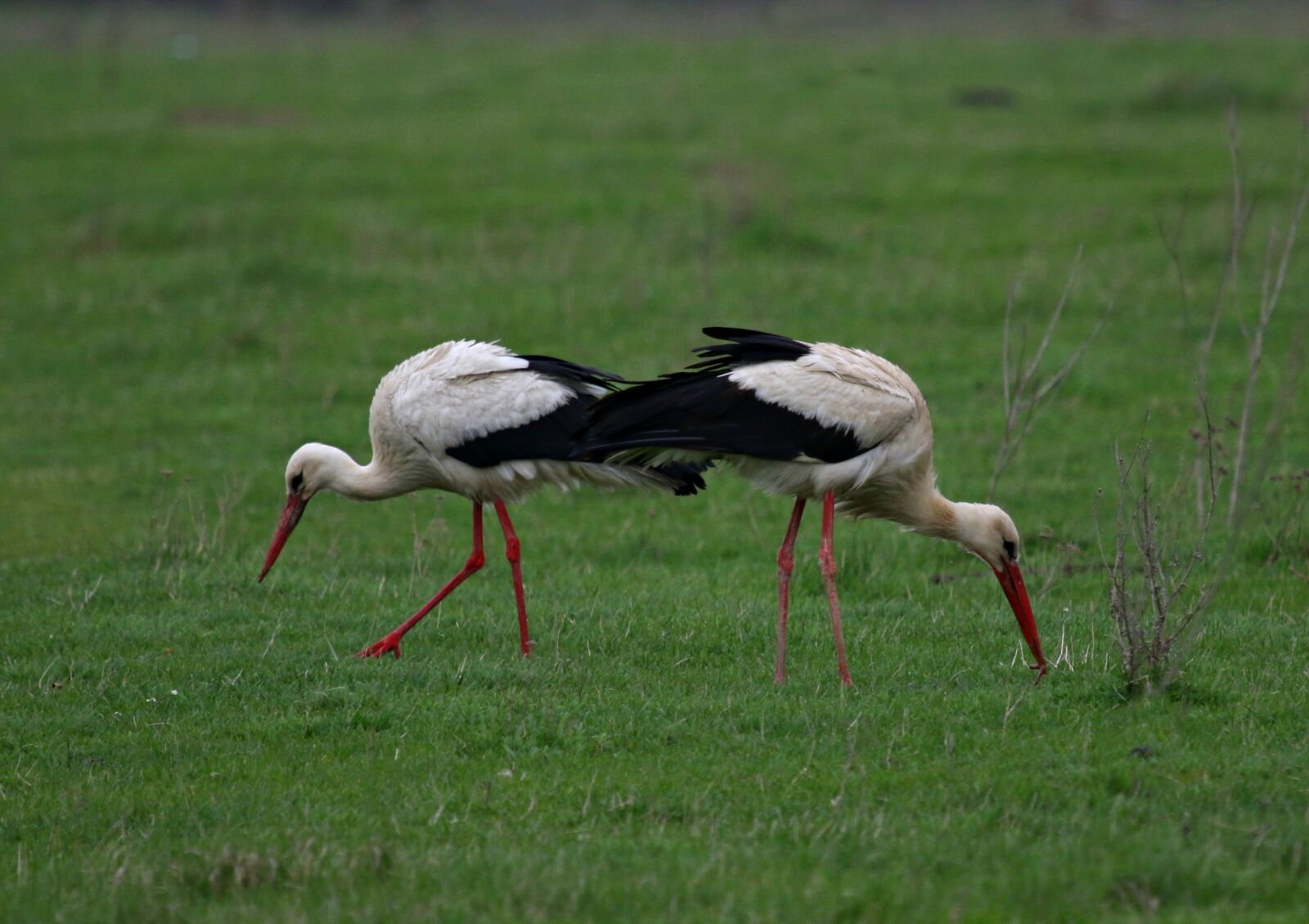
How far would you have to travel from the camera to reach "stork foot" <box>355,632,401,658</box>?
694 centimetres

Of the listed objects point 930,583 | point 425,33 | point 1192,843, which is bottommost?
point 930,583

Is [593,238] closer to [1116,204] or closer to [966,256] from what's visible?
[966,256]

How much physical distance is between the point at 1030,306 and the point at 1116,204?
4092 mm

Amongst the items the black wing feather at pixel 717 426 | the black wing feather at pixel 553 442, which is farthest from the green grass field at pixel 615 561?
the black wing feather at pixel 717 426

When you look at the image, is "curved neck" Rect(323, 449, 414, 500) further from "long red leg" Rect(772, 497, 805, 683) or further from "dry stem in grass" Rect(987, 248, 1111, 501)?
"dry stem in grass" Rect(987, 248, 1111, 501)

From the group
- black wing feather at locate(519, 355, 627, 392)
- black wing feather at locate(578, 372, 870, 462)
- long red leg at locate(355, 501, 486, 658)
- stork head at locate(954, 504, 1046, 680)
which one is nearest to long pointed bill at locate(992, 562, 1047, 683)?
stork head at locate(954, 504, 1046, 680)

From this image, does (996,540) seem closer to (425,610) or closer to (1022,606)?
(1022,606)

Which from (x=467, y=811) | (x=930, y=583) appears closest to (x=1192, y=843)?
(x=467, y=811)

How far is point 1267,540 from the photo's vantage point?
8648mm

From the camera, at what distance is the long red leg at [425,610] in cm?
696

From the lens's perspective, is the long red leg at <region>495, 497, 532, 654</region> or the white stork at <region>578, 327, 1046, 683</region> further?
the long red leg at <region>495, 497, 532, 654</region>

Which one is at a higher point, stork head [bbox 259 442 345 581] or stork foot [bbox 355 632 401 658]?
stork head [bbox 259 442 345 581]

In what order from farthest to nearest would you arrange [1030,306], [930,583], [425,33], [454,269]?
[425,33]
[454,269]
[1030,306]
[930,583]

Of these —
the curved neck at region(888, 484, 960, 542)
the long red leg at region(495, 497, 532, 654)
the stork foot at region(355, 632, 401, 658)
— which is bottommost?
the stork foot at region(355, 632, 401, 658)
